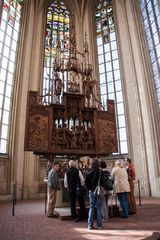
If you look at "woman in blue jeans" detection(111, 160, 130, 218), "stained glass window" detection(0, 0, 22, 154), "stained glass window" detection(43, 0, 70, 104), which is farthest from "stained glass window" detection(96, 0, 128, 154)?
"woman in blue jeans" detection(111, 160, 130, 218)

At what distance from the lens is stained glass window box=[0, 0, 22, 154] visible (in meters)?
12.5

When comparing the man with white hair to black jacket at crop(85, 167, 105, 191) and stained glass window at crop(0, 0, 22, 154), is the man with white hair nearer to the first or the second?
black jacket at crop(85, 167, 105, 191)

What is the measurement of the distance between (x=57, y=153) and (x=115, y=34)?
1263cm

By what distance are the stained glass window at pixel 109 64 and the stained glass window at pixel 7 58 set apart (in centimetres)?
612

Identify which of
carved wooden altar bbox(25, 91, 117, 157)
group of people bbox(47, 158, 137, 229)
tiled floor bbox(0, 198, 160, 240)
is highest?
carved wooden altar bbox(25, 91, 117, 157)

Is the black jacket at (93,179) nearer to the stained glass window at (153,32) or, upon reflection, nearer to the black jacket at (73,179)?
the black jacket at (73,179)

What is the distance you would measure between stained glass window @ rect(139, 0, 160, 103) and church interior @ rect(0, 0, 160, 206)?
64mm

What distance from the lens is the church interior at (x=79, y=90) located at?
8.27m

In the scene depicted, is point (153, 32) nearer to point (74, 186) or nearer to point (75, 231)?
point (74, 186)

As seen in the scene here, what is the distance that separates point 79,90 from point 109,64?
754 centimetres

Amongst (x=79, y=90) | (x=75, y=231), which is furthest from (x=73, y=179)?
(x=79, y=90)

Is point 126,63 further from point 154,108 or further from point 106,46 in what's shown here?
point 154,108

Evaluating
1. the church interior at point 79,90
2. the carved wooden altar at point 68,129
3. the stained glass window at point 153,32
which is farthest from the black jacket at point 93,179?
the stained glass window at point 153,32

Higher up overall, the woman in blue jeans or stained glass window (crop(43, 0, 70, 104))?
stained glass window (crop(43, 0, 70, 104))
